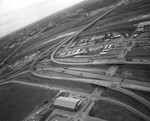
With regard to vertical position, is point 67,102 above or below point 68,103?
above

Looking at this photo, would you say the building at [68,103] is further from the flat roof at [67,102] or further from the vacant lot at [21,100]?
the vacant lot at [21,100]

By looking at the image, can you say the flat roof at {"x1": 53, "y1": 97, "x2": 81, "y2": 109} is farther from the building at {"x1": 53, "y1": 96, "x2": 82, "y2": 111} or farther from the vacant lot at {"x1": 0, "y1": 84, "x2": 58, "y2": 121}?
the vacant lot at {"x1": 0, "y1": 84, "x2": 58, "y2": 121}

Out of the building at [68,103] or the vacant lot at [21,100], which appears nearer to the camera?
the building at [68,103]

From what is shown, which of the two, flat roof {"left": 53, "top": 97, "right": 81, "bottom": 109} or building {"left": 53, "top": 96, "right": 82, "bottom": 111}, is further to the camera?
flat roof {"left": 53, "top": 97, "right": 81, "bottom": 109}

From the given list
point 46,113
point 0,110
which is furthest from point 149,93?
point 0,110

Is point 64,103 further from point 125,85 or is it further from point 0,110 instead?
point 0,110

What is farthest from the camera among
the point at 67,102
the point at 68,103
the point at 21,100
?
the point at 21,100

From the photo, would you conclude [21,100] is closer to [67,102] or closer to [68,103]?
[67,102]

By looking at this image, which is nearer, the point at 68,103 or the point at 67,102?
the point at 68,103

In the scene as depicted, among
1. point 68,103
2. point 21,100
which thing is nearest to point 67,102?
point 68,103
